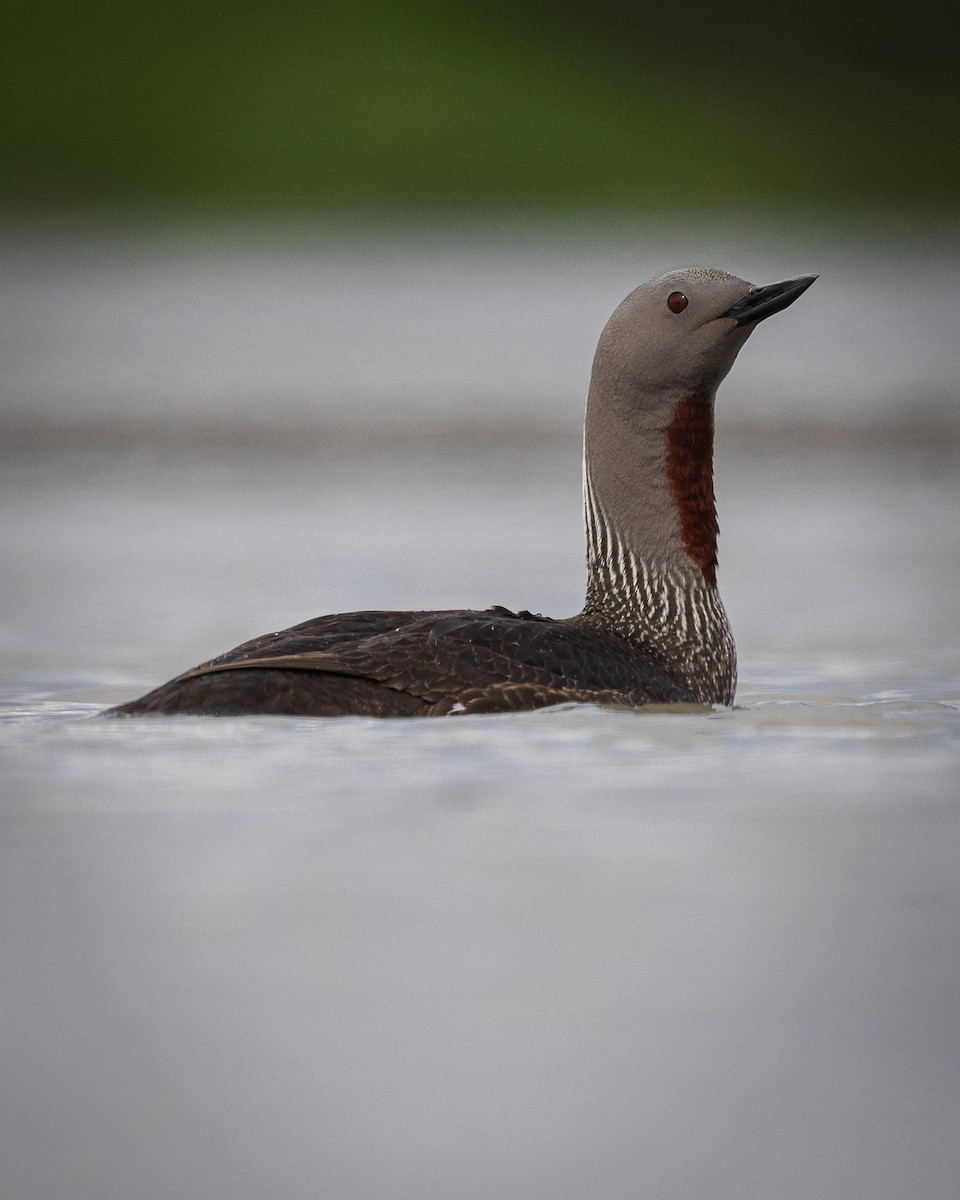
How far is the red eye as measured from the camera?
6.00 meters

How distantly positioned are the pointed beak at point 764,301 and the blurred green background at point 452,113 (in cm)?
3432

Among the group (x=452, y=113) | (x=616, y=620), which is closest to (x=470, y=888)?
(x=616, y=620)

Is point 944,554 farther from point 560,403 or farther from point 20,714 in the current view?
point 560,403

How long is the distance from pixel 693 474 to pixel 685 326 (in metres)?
0.44

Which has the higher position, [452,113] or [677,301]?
[452,113]

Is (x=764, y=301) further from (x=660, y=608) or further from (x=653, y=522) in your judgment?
(x=660, y=608)

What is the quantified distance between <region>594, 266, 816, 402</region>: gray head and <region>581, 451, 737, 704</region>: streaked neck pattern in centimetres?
37

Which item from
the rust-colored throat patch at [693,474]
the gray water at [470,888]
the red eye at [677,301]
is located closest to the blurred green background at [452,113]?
the gray water at [470,888]

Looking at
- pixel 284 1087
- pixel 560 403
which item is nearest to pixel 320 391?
pixel 560 403

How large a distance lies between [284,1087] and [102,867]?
113cm

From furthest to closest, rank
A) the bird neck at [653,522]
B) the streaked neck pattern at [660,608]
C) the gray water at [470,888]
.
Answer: the bird neck at [653,522], the streaked neck pattern at [660,608], the gray water at [470,888]

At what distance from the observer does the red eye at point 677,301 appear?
5996mm

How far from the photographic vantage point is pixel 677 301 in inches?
236

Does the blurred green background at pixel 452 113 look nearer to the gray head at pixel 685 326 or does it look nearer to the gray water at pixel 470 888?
the gray water at pixel 470 888
